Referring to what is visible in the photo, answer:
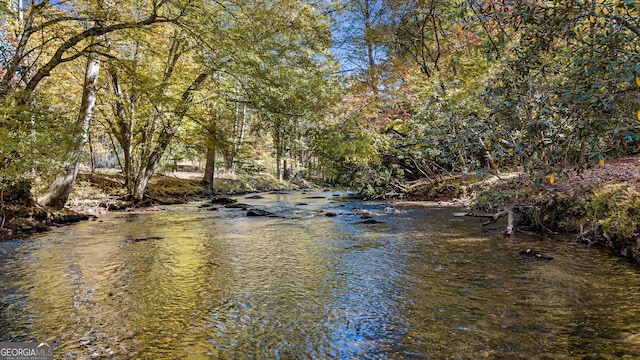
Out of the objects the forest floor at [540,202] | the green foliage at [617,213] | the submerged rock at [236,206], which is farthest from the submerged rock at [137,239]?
the green foliage at [617,213]

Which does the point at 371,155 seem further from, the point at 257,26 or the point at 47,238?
the point at 47,238

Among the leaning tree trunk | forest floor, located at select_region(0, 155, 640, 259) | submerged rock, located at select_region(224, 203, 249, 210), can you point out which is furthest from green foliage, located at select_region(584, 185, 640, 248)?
the leaning tree trunk

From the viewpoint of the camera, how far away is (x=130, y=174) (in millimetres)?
15516

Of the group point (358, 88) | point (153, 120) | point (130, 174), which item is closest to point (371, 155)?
point (358, 88)

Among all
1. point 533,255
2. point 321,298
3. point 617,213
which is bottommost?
point 321,298

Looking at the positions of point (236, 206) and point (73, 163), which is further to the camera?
point (236, 206)

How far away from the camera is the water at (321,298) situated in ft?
11.1

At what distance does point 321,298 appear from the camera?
15.3 feet

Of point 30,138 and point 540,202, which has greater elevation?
point 30,138

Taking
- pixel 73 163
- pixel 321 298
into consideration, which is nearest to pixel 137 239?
pixel 73 163

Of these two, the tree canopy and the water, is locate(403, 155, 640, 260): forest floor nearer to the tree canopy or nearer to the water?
the water

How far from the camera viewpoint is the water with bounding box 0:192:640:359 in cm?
337

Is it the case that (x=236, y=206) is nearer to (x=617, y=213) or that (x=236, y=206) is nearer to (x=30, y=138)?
(x=30, y=138)

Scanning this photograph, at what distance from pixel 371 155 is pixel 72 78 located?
13.6m
